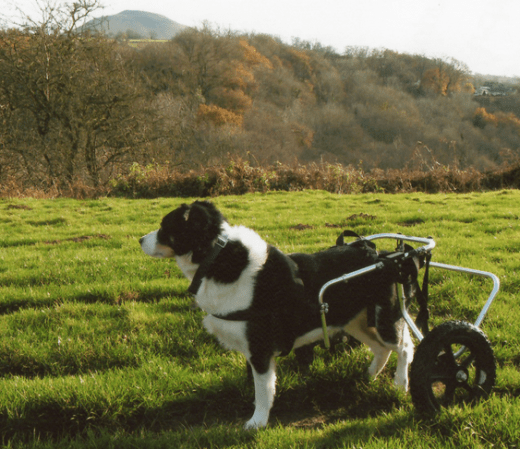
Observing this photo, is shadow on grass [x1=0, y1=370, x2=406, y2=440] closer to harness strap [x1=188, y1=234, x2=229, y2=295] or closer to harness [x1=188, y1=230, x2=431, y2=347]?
harness [x1=188, y1=230, x2=431, y2=347]

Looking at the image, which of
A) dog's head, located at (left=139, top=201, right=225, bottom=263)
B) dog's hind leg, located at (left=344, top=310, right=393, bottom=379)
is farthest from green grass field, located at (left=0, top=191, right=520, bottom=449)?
dog's head, located at (left=139, top=201, right=225, bottom=263)

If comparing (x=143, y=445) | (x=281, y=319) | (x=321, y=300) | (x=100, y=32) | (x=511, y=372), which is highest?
(x=100, y=32)

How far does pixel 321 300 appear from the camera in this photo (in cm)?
319

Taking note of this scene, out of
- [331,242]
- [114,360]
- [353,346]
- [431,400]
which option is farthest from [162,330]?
[331,242]

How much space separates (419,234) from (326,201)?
522 centimetres

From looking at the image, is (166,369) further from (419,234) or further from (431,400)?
(419,234)

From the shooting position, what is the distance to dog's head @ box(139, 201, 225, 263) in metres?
3.39

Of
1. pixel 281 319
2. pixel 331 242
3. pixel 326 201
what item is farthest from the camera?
pixel 326 201

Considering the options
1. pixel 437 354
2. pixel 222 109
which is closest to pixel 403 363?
pixel 437 354

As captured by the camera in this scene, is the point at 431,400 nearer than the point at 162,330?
Yes

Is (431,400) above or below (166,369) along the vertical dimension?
above

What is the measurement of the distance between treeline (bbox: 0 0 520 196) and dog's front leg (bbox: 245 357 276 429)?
49.4 ft

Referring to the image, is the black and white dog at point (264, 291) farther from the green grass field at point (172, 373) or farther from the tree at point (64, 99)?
the tree at point (64, 99)

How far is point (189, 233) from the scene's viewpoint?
347 cm
